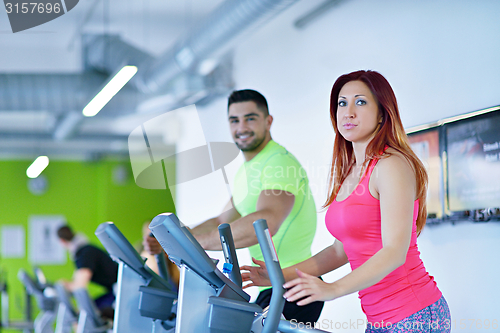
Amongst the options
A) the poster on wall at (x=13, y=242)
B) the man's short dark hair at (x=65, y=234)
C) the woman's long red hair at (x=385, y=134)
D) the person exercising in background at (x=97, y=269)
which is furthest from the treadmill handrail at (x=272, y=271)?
the poster on wall at (x=13, y=242)

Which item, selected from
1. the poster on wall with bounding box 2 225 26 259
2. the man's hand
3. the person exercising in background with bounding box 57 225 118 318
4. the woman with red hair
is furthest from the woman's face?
the poster on wall with bounding box 2 225 26 259

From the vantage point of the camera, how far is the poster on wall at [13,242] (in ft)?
29.7

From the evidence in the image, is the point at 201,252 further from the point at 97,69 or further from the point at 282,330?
the point at 97,69

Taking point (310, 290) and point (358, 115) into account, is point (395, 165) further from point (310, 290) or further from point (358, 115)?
point (310, 290)

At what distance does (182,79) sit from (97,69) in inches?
38.2

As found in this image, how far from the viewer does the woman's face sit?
151cm

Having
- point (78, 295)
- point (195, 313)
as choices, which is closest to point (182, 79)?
point (78, 295)

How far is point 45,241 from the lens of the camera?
9.26 m

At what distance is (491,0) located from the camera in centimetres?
228

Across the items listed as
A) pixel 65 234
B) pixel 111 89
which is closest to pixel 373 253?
pixel 111 89

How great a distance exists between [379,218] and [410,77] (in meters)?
1.56

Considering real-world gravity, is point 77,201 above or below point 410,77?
below

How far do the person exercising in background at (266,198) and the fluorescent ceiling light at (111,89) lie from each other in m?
1.60

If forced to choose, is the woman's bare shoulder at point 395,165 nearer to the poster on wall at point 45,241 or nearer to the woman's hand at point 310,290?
the woman's hand at point 310,290
